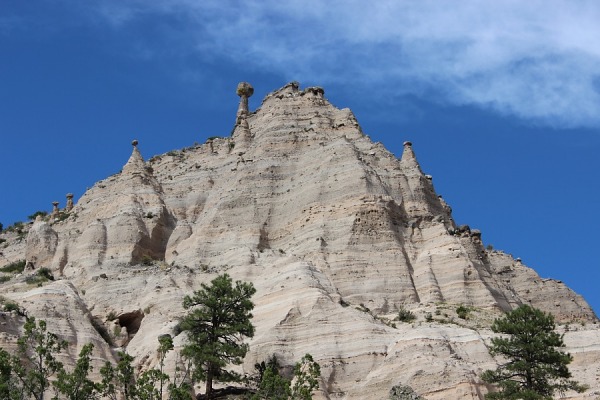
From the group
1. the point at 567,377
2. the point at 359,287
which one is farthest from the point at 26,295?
the point at 567,377

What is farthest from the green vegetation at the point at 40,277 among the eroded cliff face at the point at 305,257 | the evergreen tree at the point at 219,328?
the evergreen tree at the point at 219,328

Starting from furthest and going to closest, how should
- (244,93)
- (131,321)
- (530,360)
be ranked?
(244,93), (131,321), (530,360)

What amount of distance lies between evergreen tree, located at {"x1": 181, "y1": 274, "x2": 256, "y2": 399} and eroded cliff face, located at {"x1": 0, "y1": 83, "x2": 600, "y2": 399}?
4996 mm

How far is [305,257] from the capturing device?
70188mm

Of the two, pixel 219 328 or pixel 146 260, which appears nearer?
pixel 219 328

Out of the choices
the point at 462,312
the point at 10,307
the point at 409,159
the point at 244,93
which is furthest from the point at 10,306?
the point at 244,93

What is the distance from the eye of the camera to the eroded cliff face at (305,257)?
186ft

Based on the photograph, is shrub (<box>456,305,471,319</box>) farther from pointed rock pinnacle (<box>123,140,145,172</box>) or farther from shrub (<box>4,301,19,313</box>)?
pointed rock pinnacle (<box>123,140,145,172</box>)

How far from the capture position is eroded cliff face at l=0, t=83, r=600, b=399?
186 feet

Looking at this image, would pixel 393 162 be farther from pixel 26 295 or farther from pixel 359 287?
pixel 26 295

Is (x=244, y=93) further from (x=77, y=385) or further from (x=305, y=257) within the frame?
(x=77, y=385)

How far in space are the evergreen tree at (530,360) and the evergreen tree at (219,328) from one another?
12.5m

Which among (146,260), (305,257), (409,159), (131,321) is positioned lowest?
(131,321)

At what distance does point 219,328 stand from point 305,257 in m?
19.2
